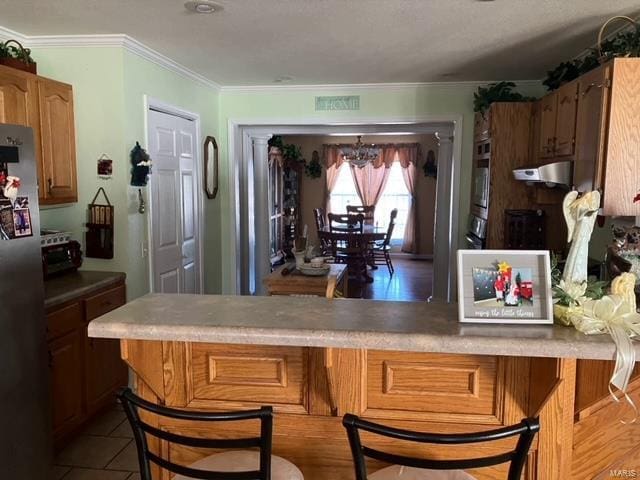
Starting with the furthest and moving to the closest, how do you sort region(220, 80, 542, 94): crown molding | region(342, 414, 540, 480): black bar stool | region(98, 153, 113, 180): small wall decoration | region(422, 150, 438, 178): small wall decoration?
region(422, 150, 438, 178): small wall decoration → region(220, 80, 542, 94): crown molding → region(98, 153, 113, 180): small wall decoration → region(342, 414, 540, 480): black bar stool

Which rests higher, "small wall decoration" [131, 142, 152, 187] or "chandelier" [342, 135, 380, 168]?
"chandelier" [342, 135, 380, 168]

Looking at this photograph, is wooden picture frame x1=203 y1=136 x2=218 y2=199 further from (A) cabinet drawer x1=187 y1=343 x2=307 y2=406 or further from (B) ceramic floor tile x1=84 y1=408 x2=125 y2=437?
(A) cabinet drawer x1=187 y1=343 x2=307 y2=406

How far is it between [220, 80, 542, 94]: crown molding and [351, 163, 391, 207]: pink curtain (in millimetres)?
4838

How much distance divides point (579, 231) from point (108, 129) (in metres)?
2.80

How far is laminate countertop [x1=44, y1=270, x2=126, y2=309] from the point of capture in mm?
2661

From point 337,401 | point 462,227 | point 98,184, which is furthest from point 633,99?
point 98,184

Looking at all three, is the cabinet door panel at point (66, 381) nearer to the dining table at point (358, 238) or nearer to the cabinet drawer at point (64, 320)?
the cabinet drawer at point (64, 320)

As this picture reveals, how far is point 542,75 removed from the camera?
13.6 ft

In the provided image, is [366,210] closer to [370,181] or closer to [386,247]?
[386,247]

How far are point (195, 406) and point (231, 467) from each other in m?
0.24

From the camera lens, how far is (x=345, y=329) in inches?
51.3

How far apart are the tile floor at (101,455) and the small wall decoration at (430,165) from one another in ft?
23.7

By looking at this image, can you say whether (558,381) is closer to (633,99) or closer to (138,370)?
(138,370)

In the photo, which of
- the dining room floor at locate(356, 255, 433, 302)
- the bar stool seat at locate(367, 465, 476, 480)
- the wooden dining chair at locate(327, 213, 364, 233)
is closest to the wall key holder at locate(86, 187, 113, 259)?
the bar stool seat at locate(367, 465, 476, 480)
